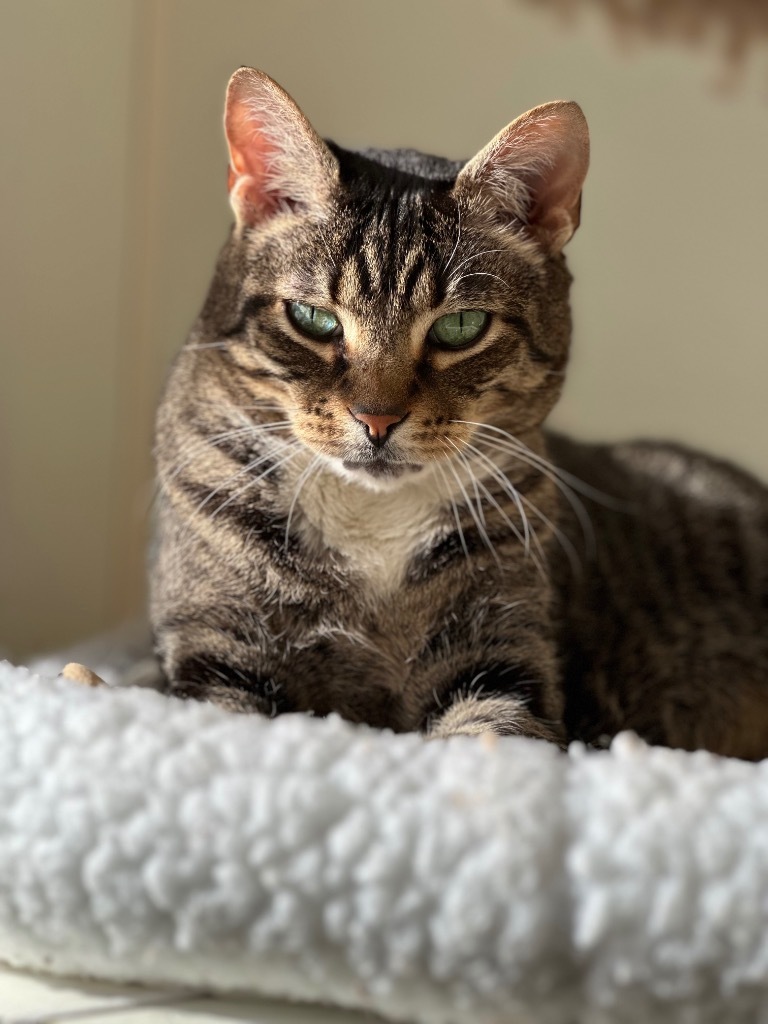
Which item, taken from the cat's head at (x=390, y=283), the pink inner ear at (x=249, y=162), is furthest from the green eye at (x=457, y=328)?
the pink inner ear at (x=249, y=162)

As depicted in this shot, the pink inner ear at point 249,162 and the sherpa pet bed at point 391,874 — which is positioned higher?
the pink inner ear at point 249,162

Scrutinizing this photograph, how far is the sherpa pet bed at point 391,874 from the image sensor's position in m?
0.72

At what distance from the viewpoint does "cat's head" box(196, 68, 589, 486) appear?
3.65 ft

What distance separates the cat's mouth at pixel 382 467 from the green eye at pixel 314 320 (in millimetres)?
143

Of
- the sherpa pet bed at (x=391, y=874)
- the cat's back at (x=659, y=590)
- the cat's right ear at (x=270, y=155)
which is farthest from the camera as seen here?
the cat's back at (x=659, y=590)

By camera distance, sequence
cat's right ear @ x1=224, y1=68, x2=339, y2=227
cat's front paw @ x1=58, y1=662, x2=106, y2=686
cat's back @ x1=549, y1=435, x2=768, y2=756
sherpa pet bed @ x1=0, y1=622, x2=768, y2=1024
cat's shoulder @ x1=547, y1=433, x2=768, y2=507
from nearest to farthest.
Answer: sherpa pet bed @ x1=0, y1=622, x2=768, y2=1024 → cat's front paw @ x1=58, y1=662, x2=106, y2=686 → cat's right ear @ x1=224, y1=68, x2=339, y2=227 → cat's back @ x1=549, y1=435, x2=768, y2=756 → cat's shoulder @ x1=547, y1=433, x2=768, y2=507

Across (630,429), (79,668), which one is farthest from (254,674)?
(630,429)

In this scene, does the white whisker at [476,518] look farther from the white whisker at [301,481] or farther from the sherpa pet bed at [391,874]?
the sherpa pet bed at [391,874]

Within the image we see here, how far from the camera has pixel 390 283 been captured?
3.67 feet

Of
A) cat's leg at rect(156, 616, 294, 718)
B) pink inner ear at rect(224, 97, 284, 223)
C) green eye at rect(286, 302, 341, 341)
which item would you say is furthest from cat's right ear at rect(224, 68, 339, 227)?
cat's leg at rect(156, 616, 294, 718)

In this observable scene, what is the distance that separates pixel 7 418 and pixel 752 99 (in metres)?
1.54

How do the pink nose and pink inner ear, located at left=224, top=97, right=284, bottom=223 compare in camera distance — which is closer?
the pink nose

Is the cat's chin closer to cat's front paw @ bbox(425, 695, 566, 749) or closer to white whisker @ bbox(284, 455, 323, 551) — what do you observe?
white whisker @ bbox(284, 455, 323, 551)

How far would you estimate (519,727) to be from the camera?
1097mm
